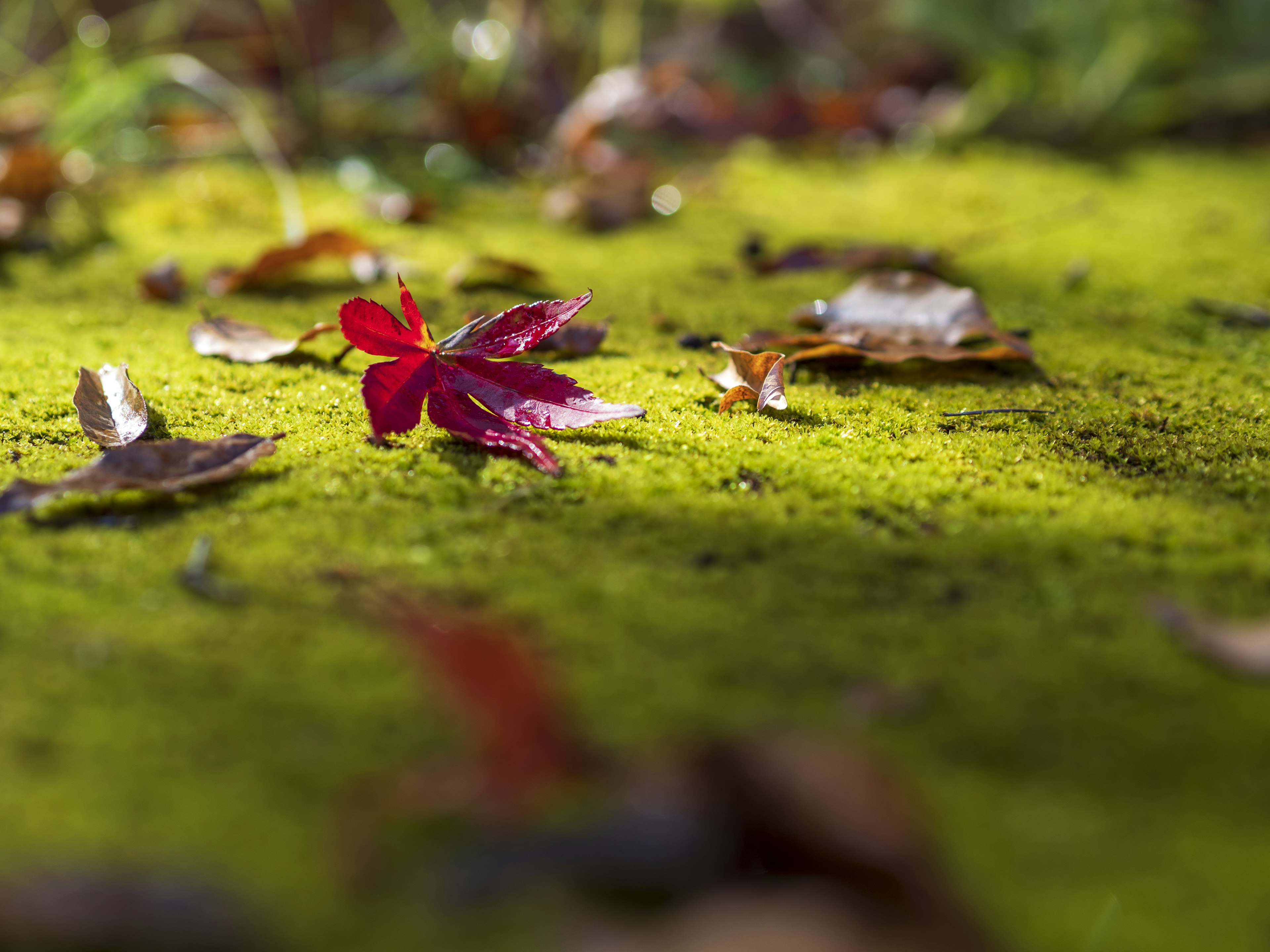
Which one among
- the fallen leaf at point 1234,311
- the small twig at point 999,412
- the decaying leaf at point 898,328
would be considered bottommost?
the fallen leaf at point 1234,311

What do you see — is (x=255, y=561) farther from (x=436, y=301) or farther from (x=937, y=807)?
(x=436, y=301)

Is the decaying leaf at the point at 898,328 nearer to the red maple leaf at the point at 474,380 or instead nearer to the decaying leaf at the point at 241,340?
the red maple leaf at the point at 474,380

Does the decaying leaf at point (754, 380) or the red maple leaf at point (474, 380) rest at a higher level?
the red maple leaf at point (474, 380)

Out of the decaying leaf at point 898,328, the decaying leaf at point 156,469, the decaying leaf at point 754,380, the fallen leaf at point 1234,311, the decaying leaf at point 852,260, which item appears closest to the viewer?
the decaying leaf at point 156,469

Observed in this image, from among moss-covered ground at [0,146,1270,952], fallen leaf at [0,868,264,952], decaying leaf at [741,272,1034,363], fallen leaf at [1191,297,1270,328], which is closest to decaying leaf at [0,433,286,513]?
moss-covered ground at [0,146,1270,952]

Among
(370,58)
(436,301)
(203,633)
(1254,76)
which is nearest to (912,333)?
(436,301)

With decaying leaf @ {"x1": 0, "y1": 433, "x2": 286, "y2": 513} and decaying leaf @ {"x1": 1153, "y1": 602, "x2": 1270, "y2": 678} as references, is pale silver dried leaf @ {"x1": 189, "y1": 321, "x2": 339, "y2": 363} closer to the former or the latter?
decaying leaf @ {"x1": 0, "y1": 433, "x2": 286, "y2": 513}

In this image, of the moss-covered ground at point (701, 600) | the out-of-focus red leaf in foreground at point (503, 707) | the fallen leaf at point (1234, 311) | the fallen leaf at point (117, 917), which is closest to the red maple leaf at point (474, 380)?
the moss-covered ground at point (701, 600)

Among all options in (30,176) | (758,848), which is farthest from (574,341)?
(30,176)

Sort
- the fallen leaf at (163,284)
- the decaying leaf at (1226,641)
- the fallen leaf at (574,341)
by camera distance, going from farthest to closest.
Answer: the fallen leaf at (163,284) → the fallen leaf at (574,341) → the decaying leaf at (1226,641)
